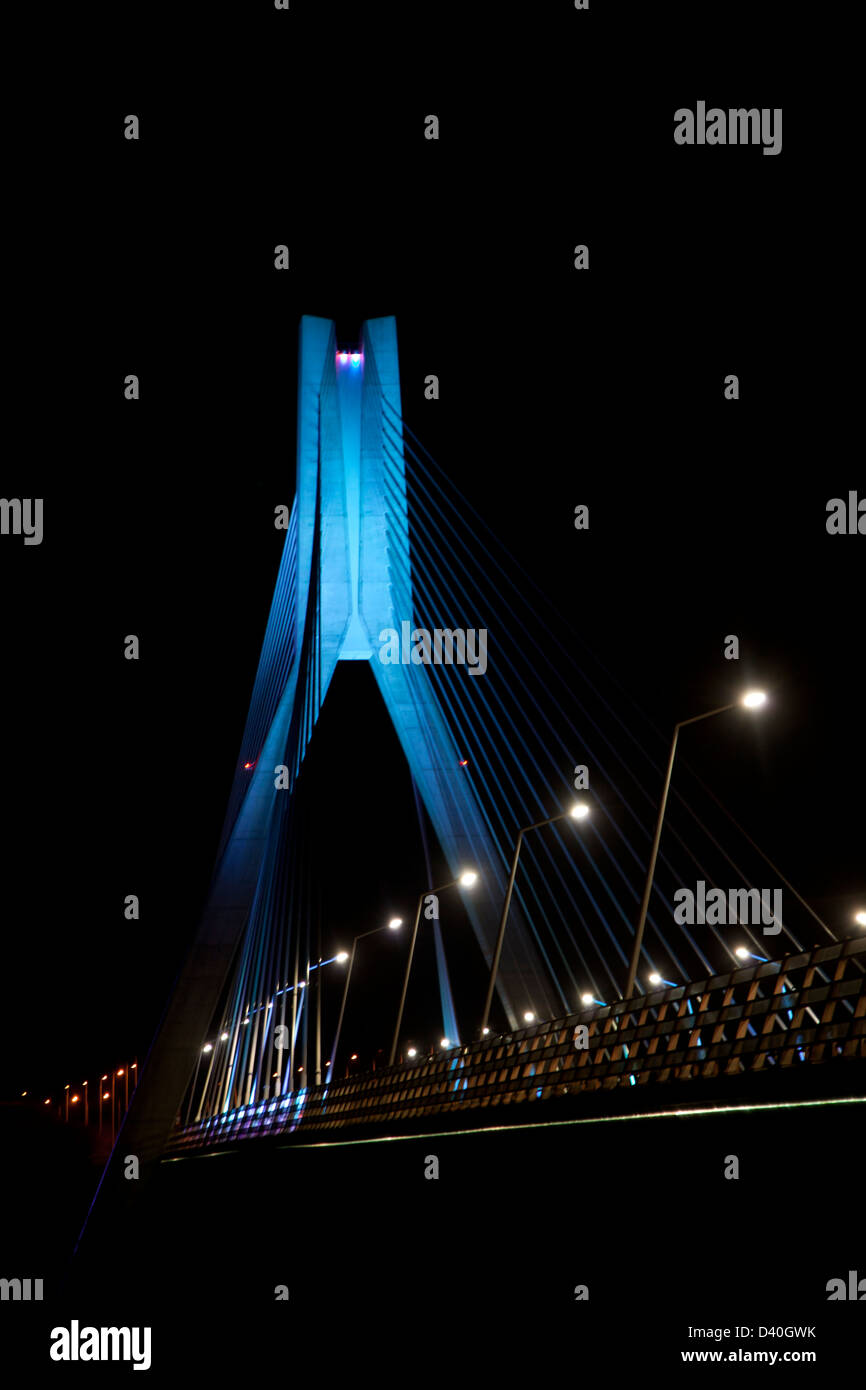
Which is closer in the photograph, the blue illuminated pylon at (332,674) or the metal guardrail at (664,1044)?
the metal guardrail at (664,1044)

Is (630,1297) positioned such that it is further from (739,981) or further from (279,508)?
(279,508)

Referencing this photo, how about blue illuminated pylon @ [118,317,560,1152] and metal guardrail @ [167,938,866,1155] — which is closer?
metal guardrail @ [167,938,866,1155]

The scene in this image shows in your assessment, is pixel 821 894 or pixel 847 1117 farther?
pixel 821 894

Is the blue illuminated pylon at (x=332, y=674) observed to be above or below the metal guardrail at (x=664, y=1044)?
above

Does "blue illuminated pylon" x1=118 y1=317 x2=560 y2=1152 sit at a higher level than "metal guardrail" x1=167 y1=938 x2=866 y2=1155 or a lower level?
higher
